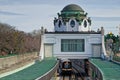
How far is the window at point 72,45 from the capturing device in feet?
210

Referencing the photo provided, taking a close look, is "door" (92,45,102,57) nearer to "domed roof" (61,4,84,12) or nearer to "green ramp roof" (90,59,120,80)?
"green ramp roof" (90,59,120,80)

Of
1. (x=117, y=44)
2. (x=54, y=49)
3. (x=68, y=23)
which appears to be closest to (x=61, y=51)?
(x=54, y=49)

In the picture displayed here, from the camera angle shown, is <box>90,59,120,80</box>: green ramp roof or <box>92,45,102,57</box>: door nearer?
<box>90,59,120,80</box>: green ramp roof

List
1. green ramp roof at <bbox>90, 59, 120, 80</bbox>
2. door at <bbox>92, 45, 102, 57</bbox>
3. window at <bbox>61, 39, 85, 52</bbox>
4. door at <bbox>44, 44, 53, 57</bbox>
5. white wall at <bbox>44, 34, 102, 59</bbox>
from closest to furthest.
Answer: green ramp roof at <bbox>90, 59, 120, 80</bbox> → door at <bbox>44, 44, 53, 57</bbox> → door at <bbox>92, 45, 102, 57</bbox> → white wall at <bbox>44, 34, 102, 59</bbox> → window at <bbox>61, 39, 85, 52</bbox>

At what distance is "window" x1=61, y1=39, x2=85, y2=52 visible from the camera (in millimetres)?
63906

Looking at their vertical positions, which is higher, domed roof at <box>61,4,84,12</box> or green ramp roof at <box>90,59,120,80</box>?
domed roof at <box>61,4,84,12</box>

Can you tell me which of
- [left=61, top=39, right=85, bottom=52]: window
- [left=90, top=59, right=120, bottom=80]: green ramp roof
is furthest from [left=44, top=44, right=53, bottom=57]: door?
[left=90, top=59, right=120, bottom=80]: green ramp roof

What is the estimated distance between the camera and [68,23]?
265 ft

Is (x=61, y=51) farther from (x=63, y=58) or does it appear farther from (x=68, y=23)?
(x=68, y=23)

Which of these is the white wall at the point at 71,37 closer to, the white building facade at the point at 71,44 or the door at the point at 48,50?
the white building facade at the point at 71,44

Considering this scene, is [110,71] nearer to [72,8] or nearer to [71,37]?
[71,37]

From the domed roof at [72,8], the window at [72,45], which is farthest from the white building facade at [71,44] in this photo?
the domed roof at [72,8]

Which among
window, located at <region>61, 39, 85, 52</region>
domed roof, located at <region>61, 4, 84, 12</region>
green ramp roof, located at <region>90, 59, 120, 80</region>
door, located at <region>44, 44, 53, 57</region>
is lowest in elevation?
green ramp roof, located at <region>90, 59, 120, 80</region>

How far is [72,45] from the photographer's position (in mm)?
63875
